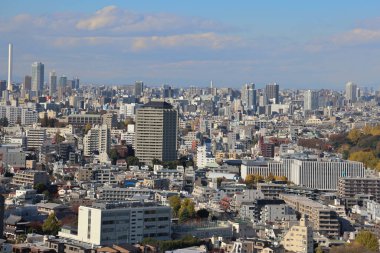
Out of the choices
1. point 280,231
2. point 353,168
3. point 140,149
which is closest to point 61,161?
point 140,149

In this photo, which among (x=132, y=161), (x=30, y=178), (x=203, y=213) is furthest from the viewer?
(x=132, y=161)

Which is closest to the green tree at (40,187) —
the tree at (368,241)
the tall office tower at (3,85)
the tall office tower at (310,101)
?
the tree at (368,241)

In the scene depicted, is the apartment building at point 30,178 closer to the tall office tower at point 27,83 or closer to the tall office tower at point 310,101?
the tall office tower at point 27,83

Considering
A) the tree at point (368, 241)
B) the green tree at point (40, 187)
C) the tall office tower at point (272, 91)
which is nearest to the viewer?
the tree at point (368, 241)

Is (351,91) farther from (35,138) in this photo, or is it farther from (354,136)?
(35,138)

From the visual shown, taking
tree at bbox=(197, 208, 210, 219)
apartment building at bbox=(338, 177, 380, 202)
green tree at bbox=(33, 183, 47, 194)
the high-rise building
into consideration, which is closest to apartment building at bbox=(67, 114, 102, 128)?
green tree at bbox=(33, 183, 47, 194)

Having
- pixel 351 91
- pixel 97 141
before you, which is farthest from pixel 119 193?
pixel 351 91

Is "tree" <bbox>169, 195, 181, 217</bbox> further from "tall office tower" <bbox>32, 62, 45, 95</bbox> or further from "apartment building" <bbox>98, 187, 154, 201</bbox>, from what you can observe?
"tall office tower" <bbox>32, 62, 45, 95</bbox>
